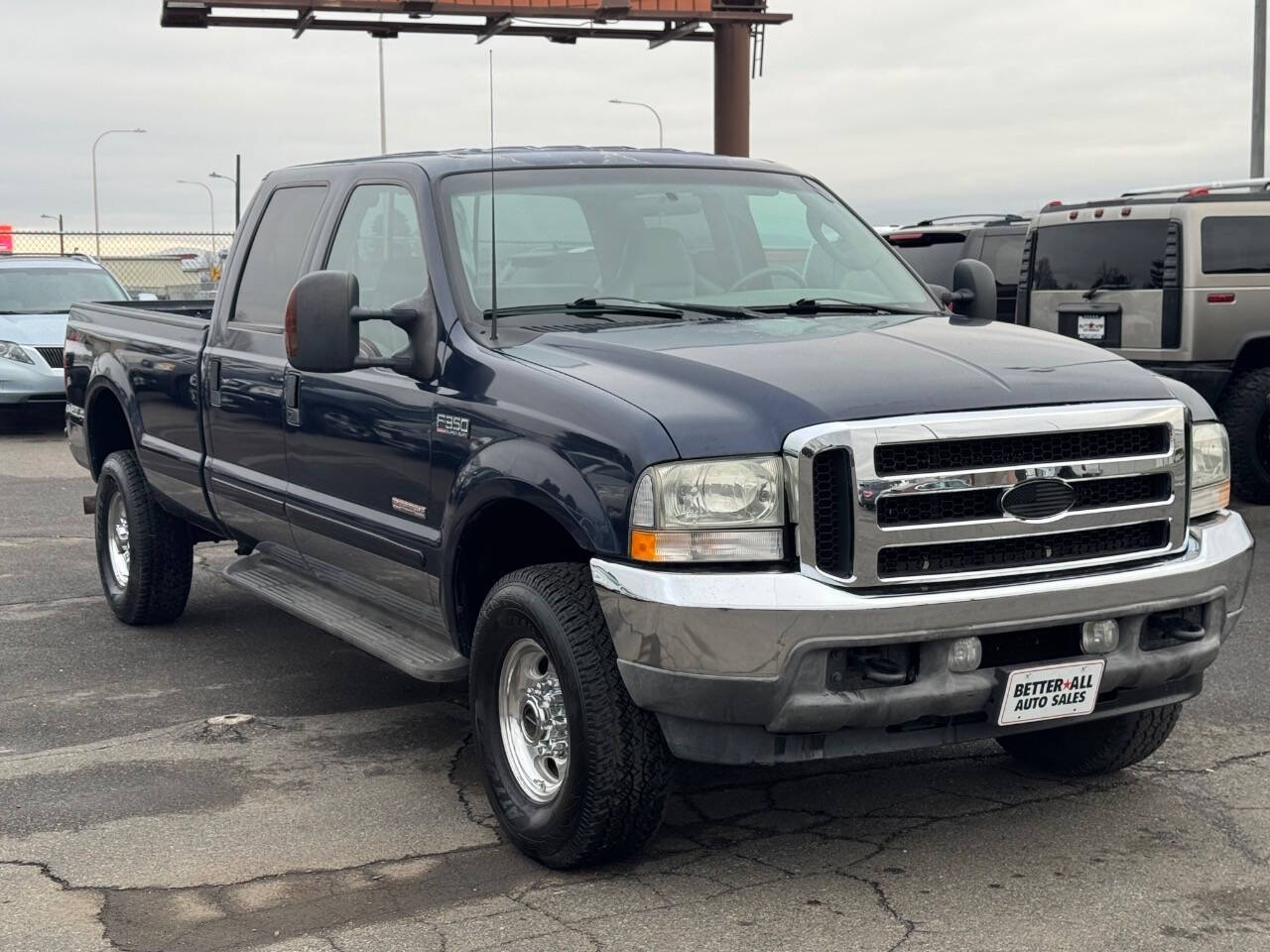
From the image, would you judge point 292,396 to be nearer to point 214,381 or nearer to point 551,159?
point 214,381

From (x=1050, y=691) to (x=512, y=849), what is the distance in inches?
62.1

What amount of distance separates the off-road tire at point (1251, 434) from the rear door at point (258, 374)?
7088 millimetres

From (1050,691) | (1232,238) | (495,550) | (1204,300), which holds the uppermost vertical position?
(1232,238)

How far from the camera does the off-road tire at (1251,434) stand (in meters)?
11.3

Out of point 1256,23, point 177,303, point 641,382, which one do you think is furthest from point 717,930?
point 1256,23

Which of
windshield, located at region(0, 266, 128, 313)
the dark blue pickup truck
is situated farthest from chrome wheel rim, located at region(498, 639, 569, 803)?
windshield, located at region(0, 266, 128, 313)

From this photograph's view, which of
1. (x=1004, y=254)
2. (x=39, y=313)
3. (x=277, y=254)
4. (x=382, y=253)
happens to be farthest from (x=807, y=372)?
(x=39, y=313)

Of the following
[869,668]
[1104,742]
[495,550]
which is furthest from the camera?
[1104,742]

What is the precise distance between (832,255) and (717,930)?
2.63 metres

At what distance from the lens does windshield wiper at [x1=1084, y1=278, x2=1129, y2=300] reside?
1207cm

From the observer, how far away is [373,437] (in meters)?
5.49

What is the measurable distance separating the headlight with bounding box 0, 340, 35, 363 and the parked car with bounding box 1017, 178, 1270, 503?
33.1 feet

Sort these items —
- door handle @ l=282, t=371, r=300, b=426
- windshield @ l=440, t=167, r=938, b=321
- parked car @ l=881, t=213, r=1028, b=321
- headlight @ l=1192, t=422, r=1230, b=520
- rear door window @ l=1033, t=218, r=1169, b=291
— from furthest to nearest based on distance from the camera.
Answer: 1. parked car @ l=881, t=213, r=1028, b=321
2. rear door window @ l=1033, t=218, r=1169, b=291
3. door handle @ l=282, t=371, r=300, b=426
4. windshield @ l=440, t=167, r=938, b=321
5. headlight @ l=1192, t=422, r=1230, b=520

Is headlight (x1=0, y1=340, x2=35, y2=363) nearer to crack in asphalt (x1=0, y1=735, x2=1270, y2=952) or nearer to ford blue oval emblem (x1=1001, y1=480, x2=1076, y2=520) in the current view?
crack in asphalt (x1=0, y1=735, x2=1270, y2=952)
